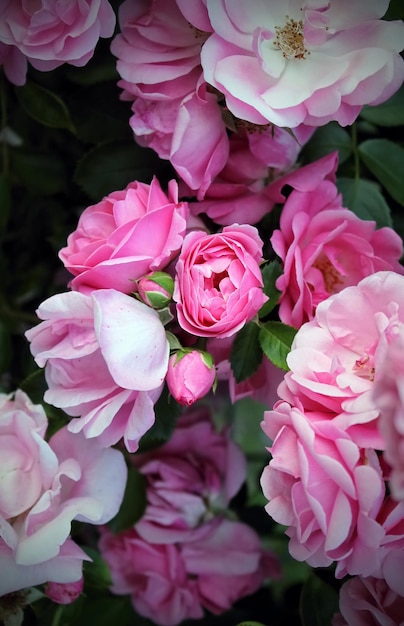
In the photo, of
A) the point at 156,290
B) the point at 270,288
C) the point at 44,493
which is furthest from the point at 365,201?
the point at 44,493

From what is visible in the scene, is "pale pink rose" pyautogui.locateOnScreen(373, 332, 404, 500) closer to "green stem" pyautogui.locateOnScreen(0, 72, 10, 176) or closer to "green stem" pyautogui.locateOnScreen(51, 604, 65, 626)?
"green stem" pyautogui.locateOnScreen(51, 604, 65, 626)

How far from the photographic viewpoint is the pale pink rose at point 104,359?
46 cm

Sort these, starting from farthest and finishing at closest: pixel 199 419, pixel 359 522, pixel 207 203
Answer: pixel 199 419, pixel 207 203, pixel 359 522

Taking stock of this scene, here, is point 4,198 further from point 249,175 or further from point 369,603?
point 369,603

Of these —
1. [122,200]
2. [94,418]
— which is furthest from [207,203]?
[94,418]

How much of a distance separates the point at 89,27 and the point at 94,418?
276mm

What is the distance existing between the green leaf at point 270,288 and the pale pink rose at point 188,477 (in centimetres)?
23

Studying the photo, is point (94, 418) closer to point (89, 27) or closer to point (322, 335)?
point (322, 335)

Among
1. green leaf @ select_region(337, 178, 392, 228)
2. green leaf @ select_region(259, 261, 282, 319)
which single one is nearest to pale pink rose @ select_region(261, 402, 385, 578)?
green leaf @ select_region(259, 261, 282, 319)

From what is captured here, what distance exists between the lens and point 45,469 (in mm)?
527

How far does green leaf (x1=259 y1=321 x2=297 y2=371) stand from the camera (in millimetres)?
526

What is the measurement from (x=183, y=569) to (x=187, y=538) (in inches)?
1.5

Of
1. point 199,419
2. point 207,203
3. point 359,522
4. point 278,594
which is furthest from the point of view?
point 278,594

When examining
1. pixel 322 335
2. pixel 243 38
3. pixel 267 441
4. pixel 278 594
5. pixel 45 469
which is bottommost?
pixel 278 594
